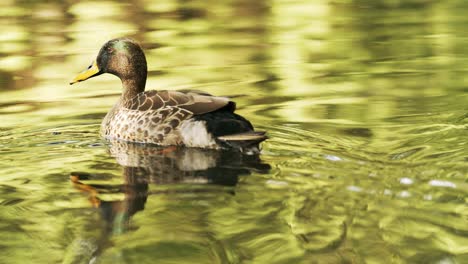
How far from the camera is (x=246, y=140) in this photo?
29.0ft

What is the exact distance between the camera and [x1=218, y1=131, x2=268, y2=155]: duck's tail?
8.81m

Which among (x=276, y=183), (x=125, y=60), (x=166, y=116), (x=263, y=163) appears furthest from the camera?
(x=125, y=60)

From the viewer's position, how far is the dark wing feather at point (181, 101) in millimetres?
9203

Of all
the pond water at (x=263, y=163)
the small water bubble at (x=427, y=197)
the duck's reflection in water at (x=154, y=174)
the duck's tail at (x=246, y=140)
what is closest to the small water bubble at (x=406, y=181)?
the pond water at (x=263, y=163)

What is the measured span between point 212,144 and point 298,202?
1.89 m

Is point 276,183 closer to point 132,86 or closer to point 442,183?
point 442,183

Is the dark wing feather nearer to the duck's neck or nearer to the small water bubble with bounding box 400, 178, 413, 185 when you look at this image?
the duck's neck

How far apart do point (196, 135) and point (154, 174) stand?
875mm

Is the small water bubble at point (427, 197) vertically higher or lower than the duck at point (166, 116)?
lower

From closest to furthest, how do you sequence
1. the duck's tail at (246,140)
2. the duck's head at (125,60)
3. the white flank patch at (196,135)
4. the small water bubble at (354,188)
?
the small water bubble at (354,188)
the duck's tail at (246,140)
the white flank patch at (196,135)
the duck's head at (125,60)

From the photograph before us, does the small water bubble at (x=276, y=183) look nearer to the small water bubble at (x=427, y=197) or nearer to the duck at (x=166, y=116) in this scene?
the duck at (x=166, y=116)

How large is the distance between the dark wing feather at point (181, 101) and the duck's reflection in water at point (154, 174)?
15.2 inches

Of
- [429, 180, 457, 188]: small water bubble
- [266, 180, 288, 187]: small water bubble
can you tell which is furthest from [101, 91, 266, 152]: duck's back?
[429, 180, 457, 188]: small water bubble

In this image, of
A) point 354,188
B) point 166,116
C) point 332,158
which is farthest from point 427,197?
point 166,116
